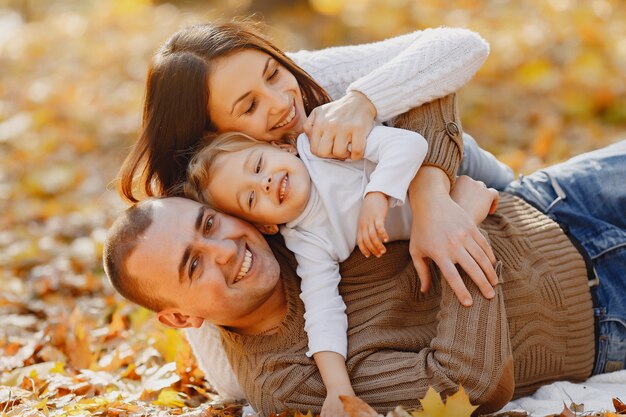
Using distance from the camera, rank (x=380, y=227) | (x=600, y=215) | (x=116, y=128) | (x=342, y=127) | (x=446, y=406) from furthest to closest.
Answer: (x=116, y=128)
(x=600, y=215)
(x=342, y=127)
(x=380, y=227)
(x=446, y=406)

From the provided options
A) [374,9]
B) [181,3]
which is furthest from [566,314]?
[181,3]

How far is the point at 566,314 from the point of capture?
2656 mm

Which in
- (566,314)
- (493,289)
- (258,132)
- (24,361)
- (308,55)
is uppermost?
(308,55)

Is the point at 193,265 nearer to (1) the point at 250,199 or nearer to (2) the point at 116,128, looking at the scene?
(1) the point at 250,199

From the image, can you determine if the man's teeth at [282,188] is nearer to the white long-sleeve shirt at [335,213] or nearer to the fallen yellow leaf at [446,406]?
the white long-sleeve shirt at [335,213]

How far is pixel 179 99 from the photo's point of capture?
2.65 metres

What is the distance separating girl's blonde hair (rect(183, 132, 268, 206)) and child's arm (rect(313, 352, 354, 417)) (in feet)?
2.14

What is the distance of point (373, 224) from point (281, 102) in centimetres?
60

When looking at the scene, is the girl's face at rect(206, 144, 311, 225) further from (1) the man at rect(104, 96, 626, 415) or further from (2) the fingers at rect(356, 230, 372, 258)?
(2) the fingers at rect(356, 230, 372, 258)

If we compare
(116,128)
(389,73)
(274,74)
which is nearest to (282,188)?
(274,74)

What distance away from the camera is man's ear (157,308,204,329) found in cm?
247

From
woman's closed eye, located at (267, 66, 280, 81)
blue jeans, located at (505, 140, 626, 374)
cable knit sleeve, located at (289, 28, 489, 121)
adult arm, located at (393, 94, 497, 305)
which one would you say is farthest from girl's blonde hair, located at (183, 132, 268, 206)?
blue jeans, located at (505, 140, 626, 374)

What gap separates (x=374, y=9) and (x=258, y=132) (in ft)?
22.9

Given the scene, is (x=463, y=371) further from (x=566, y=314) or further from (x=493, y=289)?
(x=566, y=314)
